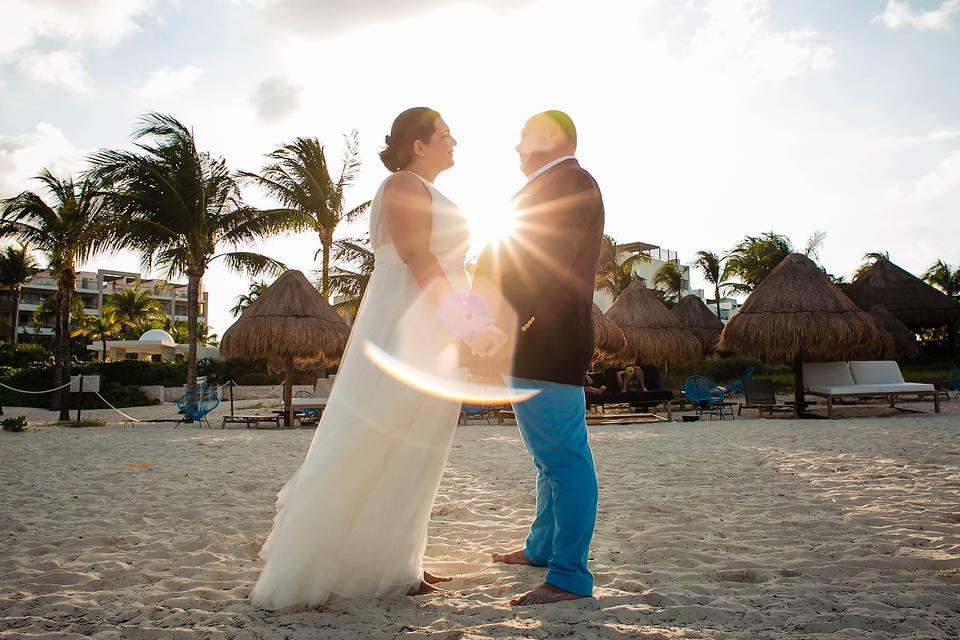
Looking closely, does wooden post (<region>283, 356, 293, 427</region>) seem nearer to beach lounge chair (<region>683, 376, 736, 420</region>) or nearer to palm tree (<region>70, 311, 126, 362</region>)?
beach lounge chair (<region>683, 376, 736, 420</region>)

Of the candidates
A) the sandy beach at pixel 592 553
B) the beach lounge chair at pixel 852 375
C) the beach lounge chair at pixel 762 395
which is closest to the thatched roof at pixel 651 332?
the beach lounge chair at pixel 852 375

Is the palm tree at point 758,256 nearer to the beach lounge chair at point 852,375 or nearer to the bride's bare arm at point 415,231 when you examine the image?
the beach lounge chair at point 852,375

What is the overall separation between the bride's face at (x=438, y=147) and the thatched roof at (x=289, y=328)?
447 inches

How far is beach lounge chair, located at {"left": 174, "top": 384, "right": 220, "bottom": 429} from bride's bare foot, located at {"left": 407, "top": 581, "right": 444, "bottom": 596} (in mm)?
11448

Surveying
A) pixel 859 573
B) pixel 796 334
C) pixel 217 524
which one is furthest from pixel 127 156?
pixel 859 573

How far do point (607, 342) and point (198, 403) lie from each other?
958 centimetres

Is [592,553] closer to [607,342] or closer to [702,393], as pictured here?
[702,393]

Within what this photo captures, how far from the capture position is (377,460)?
2.26 metres

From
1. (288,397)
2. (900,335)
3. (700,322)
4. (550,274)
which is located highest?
(700,322)

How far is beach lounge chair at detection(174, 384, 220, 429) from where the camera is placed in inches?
500

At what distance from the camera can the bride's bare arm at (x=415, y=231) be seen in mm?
2268

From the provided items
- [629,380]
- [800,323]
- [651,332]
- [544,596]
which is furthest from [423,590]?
[651,332]

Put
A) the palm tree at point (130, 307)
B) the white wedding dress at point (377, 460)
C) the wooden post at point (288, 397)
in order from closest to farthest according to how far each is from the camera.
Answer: the white wedding dress at point (377, 460) < the wooden post at point (288, 397) < the palm tree at point (130, 307)

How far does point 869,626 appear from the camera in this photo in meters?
1.99
